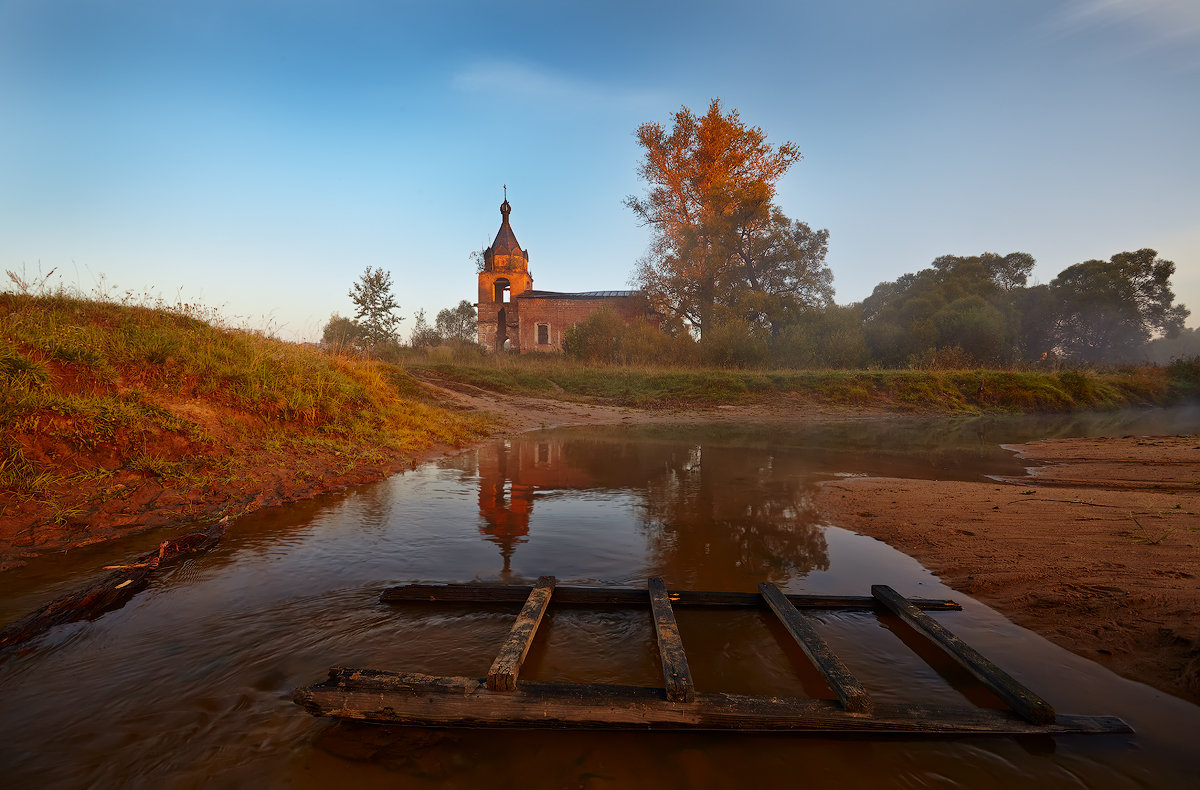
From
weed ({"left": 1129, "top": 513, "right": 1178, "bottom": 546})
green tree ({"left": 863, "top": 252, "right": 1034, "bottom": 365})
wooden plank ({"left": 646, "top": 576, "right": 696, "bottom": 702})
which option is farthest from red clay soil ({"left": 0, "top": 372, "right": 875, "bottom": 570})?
green tree ({"left": 863, "top": 252, "right": 1034, "bottom": 365})

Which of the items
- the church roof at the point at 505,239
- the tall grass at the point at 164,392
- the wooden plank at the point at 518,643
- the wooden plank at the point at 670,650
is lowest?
the wooden plank at the point at 670,650

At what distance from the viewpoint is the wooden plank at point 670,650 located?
2129 mm

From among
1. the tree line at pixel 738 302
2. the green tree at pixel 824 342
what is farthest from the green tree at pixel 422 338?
the green tree at pixel 824 342

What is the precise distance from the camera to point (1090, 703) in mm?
2387

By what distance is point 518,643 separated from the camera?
248 centimetres

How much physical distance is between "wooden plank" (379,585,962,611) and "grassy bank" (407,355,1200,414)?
49.3 feet

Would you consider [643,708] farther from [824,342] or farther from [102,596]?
[824,342]

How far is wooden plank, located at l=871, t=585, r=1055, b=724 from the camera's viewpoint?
2113 mm

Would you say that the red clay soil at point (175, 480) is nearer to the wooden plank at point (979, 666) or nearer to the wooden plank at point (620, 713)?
the wooden plank at point (620, 713)

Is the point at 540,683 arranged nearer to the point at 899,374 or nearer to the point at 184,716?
the point at 184,716

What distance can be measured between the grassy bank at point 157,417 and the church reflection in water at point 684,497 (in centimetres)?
240

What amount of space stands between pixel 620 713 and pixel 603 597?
1321 millimetres

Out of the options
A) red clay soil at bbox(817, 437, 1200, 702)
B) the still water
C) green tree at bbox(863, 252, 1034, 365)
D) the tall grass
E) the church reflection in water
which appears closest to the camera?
the still water

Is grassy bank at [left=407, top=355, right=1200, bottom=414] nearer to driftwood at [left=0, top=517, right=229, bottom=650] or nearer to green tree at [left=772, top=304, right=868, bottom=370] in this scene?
green tree at [left=772, top=304, right=868, bottom=370]
